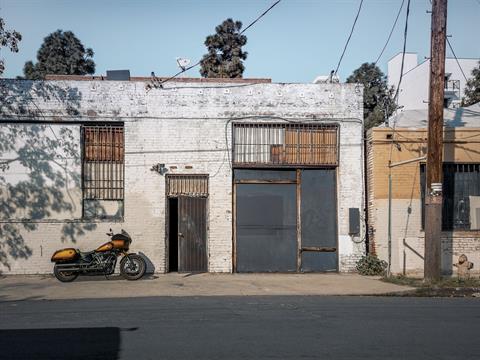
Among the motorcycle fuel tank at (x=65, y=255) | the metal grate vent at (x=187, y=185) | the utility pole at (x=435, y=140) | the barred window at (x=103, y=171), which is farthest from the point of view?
the metal grate vent at (x=187, y=185)

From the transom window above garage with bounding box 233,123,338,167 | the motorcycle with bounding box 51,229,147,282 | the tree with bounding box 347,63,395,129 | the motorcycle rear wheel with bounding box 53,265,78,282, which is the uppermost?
the tree with bounding box 347,63,395,129

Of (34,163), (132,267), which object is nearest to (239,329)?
(132,267)

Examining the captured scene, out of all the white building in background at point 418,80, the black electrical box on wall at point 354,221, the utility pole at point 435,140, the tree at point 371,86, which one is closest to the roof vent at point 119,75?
the black electrical box on wall at point 354,221

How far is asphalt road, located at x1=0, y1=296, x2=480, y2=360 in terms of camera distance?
23.5ft

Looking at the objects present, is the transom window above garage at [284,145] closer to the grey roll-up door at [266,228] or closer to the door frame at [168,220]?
the grey roll-up door at [266,228]

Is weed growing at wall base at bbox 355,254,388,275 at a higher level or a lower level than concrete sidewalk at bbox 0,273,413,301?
higher

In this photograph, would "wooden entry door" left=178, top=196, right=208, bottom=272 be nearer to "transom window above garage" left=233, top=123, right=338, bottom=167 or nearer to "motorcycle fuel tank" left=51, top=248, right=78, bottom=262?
"transom window above garage" left=233, top=123, right=338, bottom=167

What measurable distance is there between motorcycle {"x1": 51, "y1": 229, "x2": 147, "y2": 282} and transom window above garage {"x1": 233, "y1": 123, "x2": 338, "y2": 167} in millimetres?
4074

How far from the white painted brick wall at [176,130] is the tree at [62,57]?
23589mm

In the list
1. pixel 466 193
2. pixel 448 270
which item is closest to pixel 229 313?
pixel 448 270

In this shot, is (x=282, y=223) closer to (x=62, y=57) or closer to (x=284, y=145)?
(x=284, y=145)

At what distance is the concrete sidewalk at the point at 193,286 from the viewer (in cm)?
1339

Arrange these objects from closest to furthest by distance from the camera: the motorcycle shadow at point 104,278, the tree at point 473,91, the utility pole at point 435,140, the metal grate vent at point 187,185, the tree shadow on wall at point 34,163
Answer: the utility pole at point 435,140 < the motorcycle shadow at point 104,278 < the tree shadow on wall at point 34,163 < the metal grate vent at point 187,185 < the tree at point 473,91

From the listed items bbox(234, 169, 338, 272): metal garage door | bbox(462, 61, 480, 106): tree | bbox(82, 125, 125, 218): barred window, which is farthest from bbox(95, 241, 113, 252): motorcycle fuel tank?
bbox(462, 61, 480, 106): tree
